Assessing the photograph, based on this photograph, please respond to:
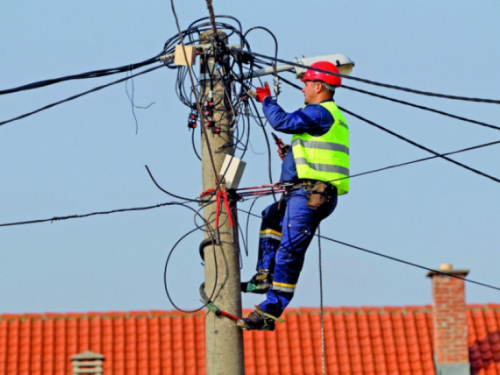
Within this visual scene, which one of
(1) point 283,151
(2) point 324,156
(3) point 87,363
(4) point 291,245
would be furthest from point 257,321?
(3) point 87,363

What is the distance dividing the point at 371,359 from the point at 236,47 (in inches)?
322

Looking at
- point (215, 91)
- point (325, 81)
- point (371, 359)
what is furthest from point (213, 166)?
→ point (371, 359)

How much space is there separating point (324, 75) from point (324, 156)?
687mm

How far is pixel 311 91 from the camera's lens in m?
8.47

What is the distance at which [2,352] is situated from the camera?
15.6 metres

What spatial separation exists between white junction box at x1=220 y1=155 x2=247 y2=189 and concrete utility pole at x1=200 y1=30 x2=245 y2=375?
0.07m

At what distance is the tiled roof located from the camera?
15.4 m

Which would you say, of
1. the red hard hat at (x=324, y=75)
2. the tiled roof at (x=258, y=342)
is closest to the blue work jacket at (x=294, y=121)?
the red hard hat at (x=324, y=75)

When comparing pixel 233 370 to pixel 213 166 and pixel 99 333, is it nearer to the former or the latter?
pixel 213 166

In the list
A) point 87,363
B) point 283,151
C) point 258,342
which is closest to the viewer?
point 283,151

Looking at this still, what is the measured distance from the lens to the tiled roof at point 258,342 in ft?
50.5

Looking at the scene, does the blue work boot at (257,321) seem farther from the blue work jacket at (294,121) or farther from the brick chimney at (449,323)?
the brick chimney at (449,323)

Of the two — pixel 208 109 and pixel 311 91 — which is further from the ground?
pixel 311 91

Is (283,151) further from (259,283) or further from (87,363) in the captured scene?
(87,363)
